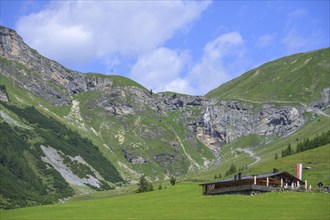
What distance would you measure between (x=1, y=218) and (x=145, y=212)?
2861cm

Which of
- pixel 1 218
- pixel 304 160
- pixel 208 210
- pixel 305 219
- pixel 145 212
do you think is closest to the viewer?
pixel 305 219

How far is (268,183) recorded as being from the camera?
347 ft

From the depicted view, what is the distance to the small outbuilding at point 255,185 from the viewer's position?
94.6 m

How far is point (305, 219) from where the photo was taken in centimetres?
5812

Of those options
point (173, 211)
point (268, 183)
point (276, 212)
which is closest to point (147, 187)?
point (268, 183)

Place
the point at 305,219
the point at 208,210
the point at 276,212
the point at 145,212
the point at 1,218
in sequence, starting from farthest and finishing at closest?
the point at 1,218 → the point at 145,212 → the point at 208,210 → the point at 276,212 → the point at 305,219

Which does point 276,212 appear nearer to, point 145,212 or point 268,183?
point 145,212

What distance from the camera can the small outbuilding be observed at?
9457 cm

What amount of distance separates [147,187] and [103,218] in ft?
294

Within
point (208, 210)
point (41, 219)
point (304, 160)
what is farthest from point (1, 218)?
point (304, 160)

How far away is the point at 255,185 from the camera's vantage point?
9400 centimetres

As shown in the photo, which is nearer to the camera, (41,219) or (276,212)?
(276,212)

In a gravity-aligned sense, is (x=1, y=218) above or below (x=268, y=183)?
below

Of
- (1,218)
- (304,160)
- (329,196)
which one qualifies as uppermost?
(304,160)
